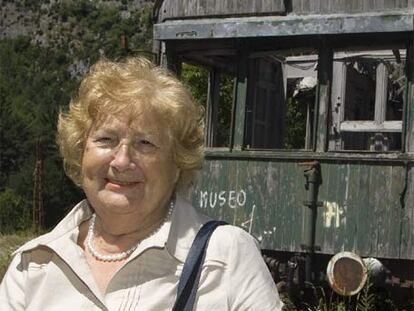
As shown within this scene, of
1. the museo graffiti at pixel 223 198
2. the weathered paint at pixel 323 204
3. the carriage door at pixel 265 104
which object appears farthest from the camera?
the carriage door at pixel 265 104

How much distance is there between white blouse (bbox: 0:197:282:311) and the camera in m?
2.45

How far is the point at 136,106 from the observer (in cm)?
266

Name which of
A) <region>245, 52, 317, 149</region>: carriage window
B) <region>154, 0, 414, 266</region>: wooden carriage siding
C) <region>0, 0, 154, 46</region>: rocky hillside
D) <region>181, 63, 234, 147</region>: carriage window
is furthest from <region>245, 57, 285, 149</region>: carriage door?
<region>0, 0, 154, 46</region>: rocky hillside

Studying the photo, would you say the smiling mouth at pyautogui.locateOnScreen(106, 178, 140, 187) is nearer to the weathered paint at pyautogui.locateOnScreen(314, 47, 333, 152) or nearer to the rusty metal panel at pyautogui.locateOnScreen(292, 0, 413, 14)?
the weathered paint at pyautogui.locateOnScreen(314, 47, 333, 152)

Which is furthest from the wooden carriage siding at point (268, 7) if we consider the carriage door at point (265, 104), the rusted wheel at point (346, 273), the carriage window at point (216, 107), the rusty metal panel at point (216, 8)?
the rusted wheel at point (346, 273)

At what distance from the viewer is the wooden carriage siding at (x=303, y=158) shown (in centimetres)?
821

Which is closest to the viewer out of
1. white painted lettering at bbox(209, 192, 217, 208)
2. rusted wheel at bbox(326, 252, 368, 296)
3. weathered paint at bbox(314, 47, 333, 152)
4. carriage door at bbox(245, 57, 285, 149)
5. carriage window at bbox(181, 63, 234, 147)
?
rusted wheel at bbox(326, 252, 368, 296)

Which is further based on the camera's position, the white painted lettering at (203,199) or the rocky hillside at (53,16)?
the rocky hillside at (53,16)

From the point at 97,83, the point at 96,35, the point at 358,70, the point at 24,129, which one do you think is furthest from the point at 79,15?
the point at 97,83

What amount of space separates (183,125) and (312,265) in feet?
19.7

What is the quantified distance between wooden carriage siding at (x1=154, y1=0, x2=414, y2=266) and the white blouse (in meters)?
5.75

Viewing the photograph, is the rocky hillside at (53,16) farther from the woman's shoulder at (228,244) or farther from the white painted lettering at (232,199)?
the woman's shoulder at (228,244)

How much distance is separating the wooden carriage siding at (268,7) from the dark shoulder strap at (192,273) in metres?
6.35

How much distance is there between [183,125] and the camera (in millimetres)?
2693
